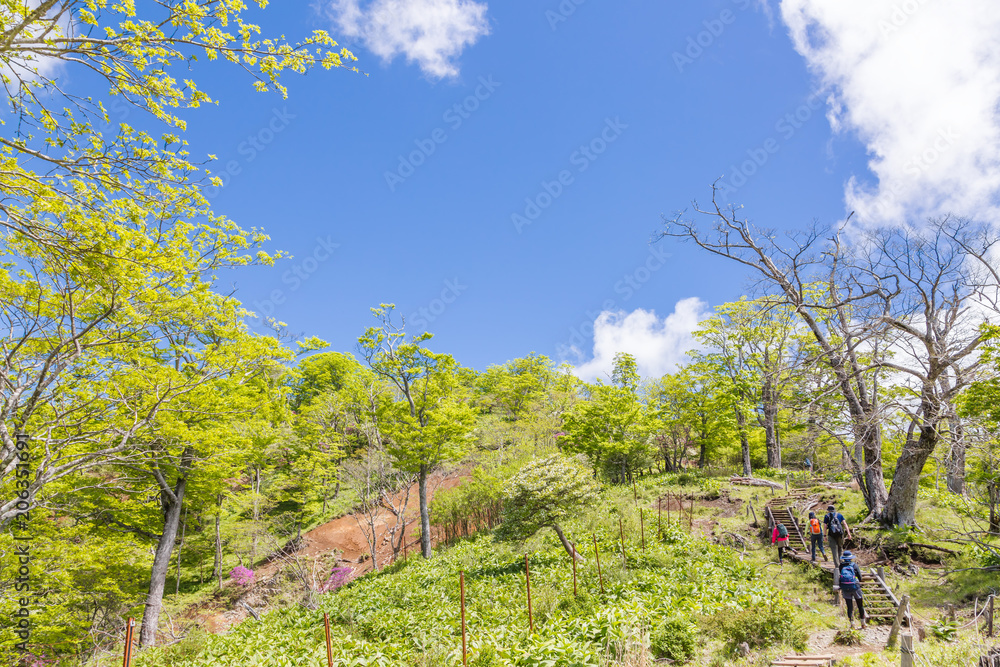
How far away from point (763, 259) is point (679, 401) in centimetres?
1777

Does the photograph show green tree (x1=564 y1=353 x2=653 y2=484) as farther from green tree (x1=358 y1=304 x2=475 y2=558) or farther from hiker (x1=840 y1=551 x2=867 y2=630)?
hiker (x1=840 y1=551 x2=867 y2=630)

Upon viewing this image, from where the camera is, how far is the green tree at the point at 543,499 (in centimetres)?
1285

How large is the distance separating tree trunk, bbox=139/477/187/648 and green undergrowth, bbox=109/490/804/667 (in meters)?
4.35

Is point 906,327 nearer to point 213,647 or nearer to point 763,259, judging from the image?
point 763,259

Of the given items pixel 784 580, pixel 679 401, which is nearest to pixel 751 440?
pixel 679 401

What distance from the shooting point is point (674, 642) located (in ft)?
26.1

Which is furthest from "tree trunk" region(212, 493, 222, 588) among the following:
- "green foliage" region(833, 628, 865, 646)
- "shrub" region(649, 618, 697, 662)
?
"green foliage" region(833, 628, 865, 646)

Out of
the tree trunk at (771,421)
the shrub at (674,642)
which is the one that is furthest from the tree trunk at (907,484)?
the shrub at (674,642)

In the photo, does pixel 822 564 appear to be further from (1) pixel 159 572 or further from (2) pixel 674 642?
(1) pixel 159 572

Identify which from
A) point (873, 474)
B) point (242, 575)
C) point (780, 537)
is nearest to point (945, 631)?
point (780, 537)

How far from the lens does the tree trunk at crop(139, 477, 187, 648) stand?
13817 mm

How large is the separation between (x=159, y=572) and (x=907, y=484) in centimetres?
2464

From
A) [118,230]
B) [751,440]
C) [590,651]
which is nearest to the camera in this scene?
[118,230]

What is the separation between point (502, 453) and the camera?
27.4m
